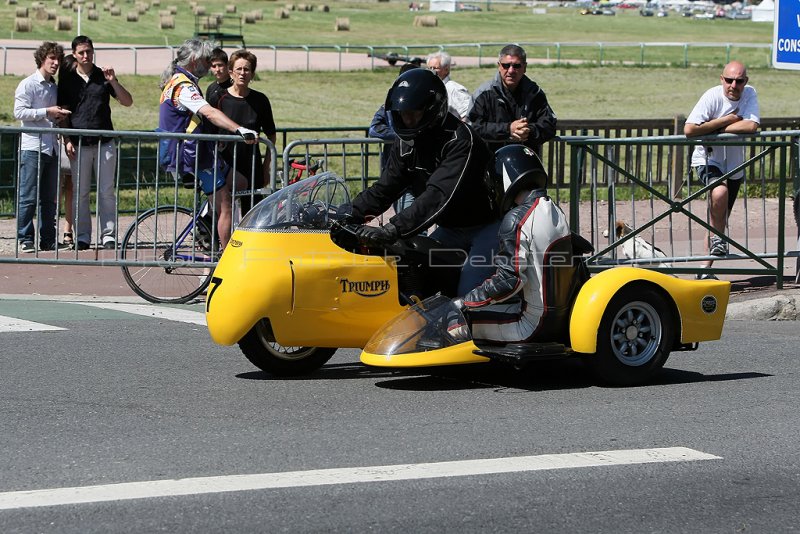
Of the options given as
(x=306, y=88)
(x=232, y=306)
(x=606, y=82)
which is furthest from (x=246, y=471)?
(x=606, y=82)

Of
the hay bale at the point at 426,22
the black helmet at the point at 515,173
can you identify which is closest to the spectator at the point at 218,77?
the black helmet at the point at 515,173

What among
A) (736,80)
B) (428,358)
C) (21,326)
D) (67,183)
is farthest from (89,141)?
(428,358)

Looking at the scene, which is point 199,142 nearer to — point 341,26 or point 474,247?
point 474,247

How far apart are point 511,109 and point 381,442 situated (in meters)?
5.12

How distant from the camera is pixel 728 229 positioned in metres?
12.0

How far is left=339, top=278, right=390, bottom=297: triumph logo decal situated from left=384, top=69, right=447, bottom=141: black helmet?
818 millimetres

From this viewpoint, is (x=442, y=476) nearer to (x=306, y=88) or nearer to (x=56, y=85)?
(x=56, y=85)

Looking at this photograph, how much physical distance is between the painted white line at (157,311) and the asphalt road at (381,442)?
1.18 m

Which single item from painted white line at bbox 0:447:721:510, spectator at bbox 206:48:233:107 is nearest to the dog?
spectator at bbox 206:48:233:107

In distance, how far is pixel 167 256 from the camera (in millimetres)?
11289

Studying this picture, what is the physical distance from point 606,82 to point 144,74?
14.5m

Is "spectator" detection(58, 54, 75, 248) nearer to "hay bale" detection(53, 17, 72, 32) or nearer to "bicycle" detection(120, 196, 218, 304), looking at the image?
"bicycle" detection(120, 196, 218, 304)

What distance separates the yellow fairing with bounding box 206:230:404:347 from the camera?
24.2 feet

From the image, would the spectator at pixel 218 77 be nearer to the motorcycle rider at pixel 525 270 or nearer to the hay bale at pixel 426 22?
the motorcycle rider at pixel 525 270
